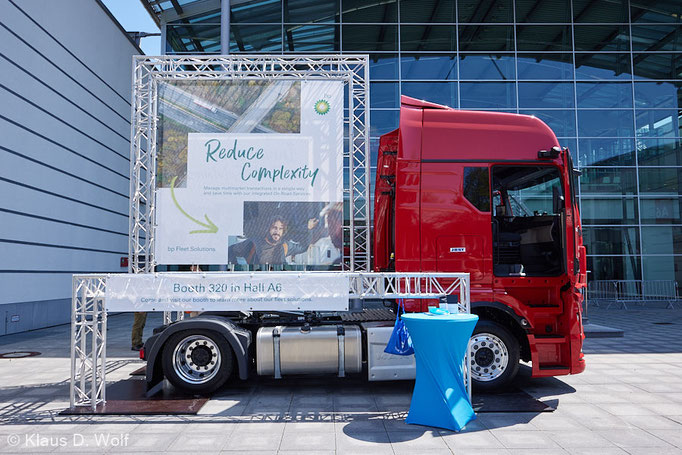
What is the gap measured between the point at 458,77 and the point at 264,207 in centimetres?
1358

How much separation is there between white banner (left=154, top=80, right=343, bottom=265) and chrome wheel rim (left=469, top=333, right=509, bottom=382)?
8.29 feet

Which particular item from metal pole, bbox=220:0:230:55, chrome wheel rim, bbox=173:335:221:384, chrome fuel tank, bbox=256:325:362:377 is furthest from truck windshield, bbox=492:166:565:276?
metal pole, bbox=220:0:230:55

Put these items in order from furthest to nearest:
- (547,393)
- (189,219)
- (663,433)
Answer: (189,219) < (547,393) < (663,433)

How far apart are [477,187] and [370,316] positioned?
2444 mm

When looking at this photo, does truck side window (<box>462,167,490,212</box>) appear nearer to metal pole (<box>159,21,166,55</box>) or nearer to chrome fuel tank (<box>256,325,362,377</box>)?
chrome fuel tank (<box>256,325,362,377</box>)

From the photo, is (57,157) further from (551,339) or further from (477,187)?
(551,339)

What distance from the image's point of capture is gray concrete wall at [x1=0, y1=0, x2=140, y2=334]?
11375mm

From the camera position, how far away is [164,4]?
17203 millimetres

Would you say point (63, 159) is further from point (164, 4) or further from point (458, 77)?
point (458, 77)

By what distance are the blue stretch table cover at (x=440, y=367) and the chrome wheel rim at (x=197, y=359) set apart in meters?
2.61

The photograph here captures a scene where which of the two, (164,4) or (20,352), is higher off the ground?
(164,4)

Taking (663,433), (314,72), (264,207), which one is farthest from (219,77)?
(663,433)

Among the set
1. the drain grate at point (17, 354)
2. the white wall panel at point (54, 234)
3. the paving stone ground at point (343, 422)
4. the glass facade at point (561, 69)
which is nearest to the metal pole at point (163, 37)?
the glass facade at point (561, 69)

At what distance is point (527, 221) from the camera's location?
21.7 feet
